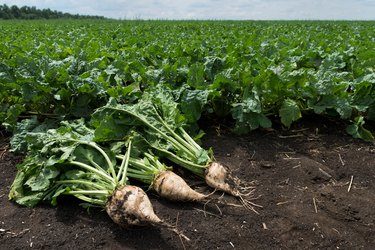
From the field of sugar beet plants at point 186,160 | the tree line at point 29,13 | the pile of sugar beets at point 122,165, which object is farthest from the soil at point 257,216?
the tree line at point 29,13

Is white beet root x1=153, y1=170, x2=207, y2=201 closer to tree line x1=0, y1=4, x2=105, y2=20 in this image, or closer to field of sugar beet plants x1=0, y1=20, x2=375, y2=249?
field of sugar beet plants x1=0, y1=20, x2=375, y2=249

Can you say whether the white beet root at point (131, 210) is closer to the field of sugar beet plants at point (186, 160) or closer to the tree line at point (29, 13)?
the field of sugar beet plants at point (186, 160)

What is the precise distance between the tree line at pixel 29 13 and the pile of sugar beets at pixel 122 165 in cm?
6366

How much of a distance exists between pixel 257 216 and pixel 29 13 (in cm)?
7825

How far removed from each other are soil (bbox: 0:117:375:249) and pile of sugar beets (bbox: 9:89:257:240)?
0.11 m

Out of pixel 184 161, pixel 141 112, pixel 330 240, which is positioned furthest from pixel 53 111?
pixel 330 240

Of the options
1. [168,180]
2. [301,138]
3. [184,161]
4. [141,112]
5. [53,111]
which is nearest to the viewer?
[168,180]

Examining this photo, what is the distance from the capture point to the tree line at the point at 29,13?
216 feet

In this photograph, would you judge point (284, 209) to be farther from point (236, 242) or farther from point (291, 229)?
point (236, 242)

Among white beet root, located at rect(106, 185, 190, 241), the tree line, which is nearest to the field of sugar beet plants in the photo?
white beet root, located at rect(106, 185, 190, 241)

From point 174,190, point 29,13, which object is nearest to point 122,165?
point 174,190

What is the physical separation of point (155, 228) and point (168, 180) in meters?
0.40

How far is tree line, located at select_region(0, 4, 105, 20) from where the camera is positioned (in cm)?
6577

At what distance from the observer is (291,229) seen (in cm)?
303
